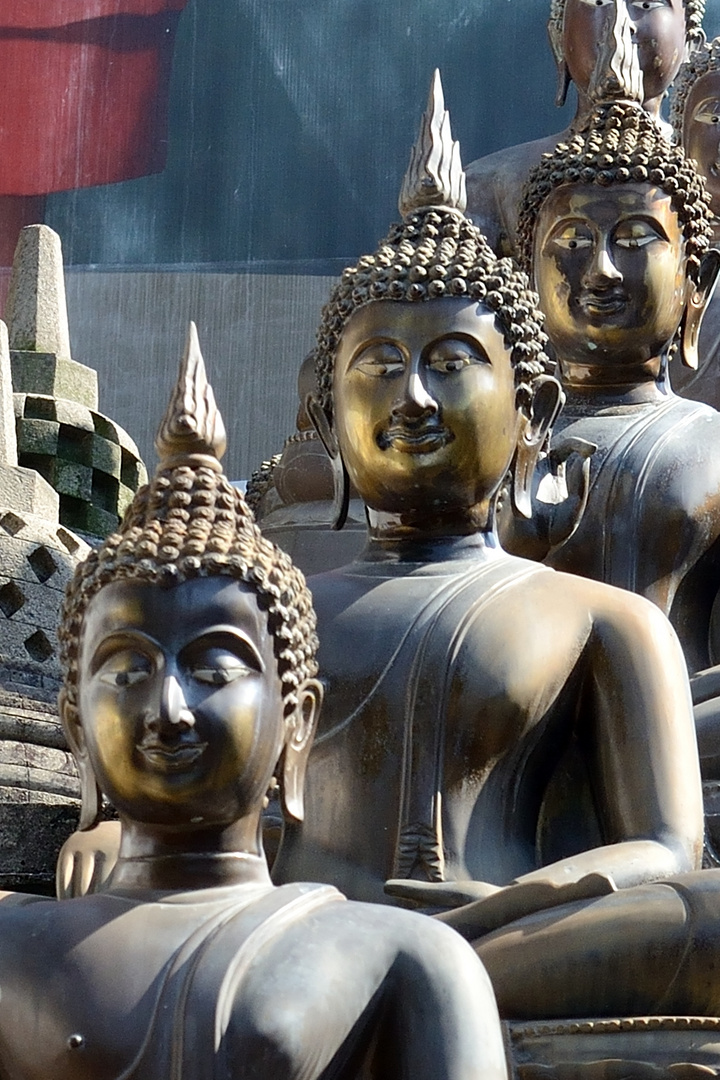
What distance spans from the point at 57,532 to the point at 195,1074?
3017 mm

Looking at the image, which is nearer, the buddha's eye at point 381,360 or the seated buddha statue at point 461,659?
the seated buddha statue at point 461,659

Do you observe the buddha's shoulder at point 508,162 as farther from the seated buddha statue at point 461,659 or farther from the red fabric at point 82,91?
the seated buddha statue at point 461,659

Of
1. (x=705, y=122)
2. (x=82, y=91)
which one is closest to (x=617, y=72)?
(x=705, y=122)

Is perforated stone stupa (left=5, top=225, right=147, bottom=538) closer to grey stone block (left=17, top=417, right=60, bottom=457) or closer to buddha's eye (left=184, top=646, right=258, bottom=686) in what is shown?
grey stone block (left=17, top=417, right=60, bottom=457)

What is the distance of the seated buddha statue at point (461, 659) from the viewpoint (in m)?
4.35

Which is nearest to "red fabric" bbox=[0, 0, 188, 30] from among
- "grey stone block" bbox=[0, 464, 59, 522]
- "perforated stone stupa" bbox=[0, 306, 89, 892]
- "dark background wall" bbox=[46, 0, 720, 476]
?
"dark background wall" bbox=[46, 0, 720, 476]

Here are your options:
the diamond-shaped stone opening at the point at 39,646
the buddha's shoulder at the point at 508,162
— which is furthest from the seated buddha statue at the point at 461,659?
the buddha's shoulder at the point at 508,162

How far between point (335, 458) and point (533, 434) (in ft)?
1.27

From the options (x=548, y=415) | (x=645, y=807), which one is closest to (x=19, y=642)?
(x=548, y=415)

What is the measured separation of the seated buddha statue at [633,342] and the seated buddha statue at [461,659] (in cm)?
75

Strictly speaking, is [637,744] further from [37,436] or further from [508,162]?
[508,162]

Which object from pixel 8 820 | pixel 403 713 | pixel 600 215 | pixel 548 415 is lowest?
pixel 8 820

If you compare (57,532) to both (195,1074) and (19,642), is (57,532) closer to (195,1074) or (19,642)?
(19,642)

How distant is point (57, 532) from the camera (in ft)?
20.2
